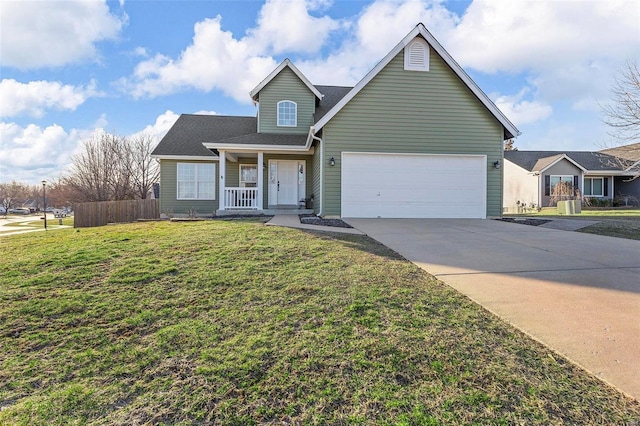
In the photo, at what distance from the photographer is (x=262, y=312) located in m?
3.29

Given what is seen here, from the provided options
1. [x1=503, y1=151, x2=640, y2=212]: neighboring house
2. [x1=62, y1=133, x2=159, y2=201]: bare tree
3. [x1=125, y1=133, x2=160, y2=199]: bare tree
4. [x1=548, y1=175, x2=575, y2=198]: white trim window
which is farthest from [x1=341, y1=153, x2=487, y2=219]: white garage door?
[x1=125, y1=133, x2=160, y2=199]: bare tree

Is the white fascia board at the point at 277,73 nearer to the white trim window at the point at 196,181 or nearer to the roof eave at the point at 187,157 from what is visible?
the roof eave at the point at 187,157

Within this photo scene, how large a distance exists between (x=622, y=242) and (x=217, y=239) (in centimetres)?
870

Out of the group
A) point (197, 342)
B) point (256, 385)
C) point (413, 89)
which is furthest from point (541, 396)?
point (413, 89)

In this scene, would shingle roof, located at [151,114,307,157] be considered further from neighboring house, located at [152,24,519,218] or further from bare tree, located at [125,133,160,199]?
bare tree, located at [125,133,160,199]

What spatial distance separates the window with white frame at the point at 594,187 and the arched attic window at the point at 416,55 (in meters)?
23.7

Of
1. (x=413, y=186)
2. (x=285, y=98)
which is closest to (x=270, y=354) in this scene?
(x=413, y=186)

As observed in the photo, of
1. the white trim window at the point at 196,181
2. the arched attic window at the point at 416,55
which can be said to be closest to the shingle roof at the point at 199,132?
the white trim window at the point at 196,181

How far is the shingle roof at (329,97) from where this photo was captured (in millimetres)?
15641

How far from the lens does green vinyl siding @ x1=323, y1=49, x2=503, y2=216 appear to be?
37.4 ft

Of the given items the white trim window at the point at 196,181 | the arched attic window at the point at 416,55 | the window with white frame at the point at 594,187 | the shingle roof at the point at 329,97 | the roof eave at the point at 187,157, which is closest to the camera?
the arched attic window at the point at 416,55

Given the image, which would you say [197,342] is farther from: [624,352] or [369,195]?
[369,195]

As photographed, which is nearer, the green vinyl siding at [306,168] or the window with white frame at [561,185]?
the green vinyl siding at [306,168]

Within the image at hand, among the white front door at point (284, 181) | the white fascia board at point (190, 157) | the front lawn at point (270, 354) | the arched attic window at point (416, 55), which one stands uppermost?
the arched attic window at point (416, 55)
